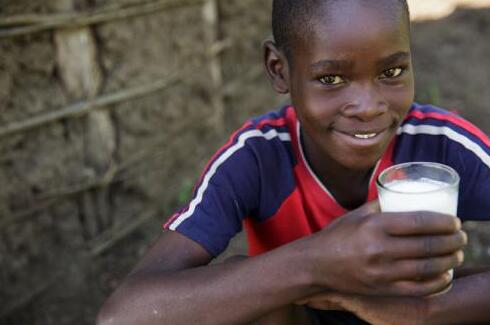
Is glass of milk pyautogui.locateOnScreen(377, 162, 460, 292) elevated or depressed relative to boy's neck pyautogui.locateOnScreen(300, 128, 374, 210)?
elevated

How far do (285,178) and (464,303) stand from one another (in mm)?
672

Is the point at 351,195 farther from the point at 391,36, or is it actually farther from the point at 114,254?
the point at 114,254

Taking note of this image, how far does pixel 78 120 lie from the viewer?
11.4ft

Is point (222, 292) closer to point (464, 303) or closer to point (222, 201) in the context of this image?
point (222, 201)

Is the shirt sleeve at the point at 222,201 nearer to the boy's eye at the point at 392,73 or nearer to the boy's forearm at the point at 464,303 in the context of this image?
the boy's eye at the point at 392,73

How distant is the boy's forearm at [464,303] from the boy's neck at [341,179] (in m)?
0.47

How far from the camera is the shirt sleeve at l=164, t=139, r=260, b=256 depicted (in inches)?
81.4

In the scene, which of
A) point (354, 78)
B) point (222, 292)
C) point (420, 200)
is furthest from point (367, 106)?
point (222, 292)

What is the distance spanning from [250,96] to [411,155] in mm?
2634

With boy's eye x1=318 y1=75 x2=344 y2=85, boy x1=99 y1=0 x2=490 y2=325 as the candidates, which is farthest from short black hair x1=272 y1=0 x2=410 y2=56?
boy's eye x1=318 y1=75 x2=344 y2=85

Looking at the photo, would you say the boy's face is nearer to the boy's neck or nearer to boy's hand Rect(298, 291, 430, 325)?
the boy's neck

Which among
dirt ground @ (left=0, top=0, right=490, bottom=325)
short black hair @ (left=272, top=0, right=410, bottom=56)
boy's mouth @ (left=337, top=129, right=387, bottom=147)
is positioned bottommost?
dirt ground @ (left=0, top=0, right=490, bottom=325)

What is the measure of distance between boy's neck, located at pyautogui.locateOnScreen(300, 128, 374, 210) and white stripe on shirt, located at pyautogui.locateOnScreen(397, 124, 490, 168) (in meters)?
0.18

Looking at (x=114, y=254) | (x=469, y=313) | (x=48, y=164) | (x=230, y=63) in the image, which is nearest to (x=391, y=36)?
(x=469, y=313)
